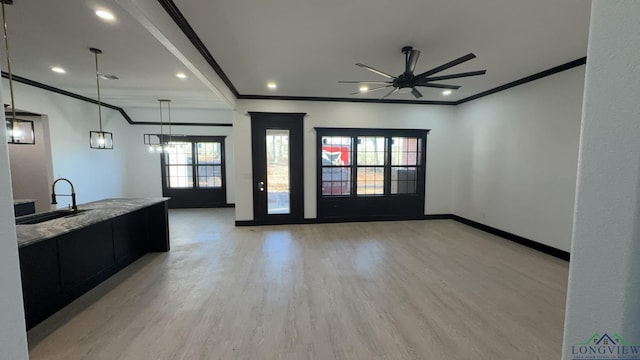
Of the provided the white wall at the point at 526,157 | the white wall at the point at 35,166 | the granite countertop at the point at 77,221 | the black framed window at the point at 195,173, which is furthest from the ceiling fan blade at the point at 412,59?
the white wall at the point at 35,166

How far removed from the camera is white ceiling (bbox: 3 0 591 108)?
258 centimetres

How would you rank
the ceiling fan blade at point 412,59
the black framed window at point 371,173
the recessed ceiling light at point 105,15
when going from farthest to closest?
1. the black framed window at point 371,173
2. the ceiling fan blade at point 412,59
3. the recessed ceiling light at point 105,15

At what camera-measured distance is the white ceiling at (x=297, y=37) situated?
8.45 feet

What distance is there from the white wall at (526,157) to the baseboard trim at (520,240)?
0.08m

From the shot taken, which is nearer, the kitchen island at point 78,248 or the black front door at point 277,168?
the kitchen island at point 78,248

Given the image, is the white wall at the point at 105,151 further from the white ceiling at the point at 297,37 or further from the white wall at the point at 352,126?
the white wall at the point at 352,126

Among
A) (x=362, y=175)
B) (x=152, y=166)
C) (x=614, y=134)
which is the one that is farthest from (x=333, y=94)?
(x=152, y=166)

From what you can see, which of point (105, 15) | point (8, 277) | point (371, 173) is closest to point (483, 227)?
point (371, 173)

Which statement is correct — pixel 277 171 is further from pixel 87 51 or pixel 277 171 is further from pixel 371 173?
pixel 87 51

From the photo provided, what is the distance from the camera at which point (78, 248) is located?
3004 millimetres

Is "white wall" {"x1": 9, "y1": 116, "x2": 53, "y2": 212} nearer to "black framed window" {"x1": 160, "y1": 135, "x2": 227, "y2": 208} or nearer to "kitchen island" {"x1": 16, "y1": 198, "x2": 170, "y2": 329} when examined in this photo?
"kitchen island" {"x1": 16, "y1": 198, "x2": 170, "y2": 329}

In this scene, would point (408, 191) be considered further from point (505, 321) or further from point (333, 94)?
point (505, 321)

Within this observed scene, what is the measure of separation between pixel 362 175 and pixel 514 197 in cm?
300

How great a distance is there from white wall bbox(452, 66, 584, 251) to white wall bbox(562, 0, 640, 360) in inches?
173
